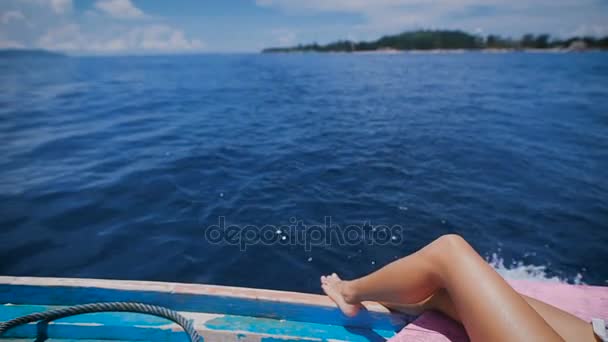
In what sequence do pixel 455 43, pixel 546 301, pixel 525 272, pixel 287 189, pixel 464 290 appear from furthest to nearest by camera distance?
pixel 455 43
pixel 287 189
pixel 525 272
pixel 546 301
pixel 464 290

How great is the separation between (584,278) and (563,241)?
750 millimetres

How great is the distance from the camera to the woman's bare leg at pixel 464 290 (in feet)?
4.69

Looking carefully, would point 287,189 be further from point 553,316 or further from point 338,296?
point 553,316

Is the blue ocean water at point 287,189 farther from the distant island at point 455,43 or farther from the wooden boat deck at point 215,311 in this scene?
the distant island at point 455,43

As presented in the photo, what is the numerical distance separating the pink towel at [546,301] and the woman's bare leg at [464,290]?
0.16 metres

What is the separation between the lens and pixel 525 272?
14.3 feet

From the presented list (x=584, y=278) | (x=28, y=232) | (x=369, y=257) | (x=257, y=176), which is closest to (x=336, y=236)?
(x=369, y=257)

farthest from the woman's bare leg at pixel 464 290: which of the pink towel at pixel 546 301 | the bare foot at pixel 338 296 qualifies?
the pink towel at pixel 546 301

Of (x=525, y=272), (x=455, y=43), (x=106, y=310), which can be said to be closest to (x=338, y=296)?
(x=106, y=310)

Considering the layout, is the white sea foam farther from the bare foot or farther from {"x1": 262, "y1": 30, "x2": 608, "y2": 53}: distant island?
{"x1": 262, "y1": 30, "x2": 608, "y2": 53}: distant island

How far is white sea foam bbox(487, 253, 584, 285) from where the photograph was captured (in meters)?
4.25

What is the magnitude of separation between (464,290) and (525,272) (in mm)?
3499

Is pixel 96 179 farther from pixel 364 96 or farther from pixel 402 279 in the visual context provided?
pixel 364 96

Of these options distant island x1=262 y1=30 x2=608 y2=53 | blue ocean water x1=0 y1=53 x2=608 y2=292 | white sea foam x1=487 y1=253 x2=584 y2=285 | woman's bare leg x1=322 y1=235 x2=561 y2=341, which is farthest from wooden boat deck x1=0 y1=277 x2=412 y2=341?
distant island x1=262 y1=30 x2=608 y2=53
